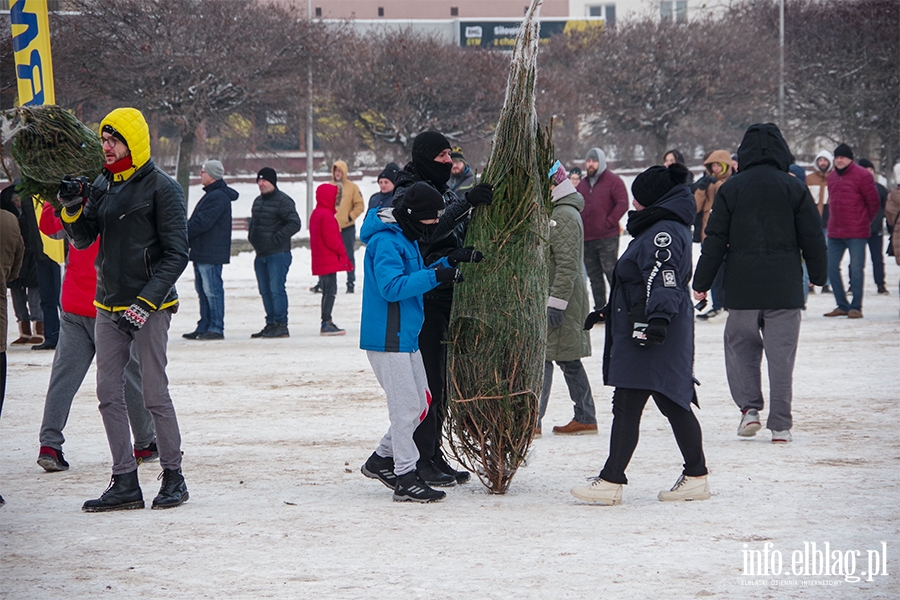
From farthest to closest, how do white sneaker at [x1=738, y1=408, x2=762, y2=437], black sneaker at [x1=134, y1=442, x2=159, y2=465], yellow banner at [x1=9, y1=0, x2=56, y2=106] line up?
yellow banner at [x1=9, y1=0, x2=56, y2=106] → white sneaker at [x1=738, y1=408, x2=762, y2=437] → black sneaker at [x1=134, y1=442, x2=159, y2=465]

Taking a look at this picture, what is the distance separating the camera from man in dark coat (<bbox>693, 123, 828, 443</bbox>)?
733 centimetres


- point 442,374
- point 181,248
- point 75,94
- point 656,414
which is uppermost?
point 75,94

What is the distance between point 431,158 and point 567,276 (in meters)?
1.62

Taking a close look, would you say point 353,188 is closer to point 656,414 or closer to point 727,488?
point 656,414

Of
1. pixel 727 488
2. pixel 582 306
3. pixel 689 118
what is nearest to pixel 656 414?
pixel 582 306

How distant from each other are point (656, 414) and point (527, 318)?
3.13m

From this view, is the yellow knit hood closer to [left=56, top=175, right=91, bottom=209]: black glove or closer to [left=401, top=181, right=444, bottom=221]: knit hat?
[left=56, top=175, right=91, bottom=209]: black glove

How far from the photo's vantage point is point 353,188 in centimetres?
1828

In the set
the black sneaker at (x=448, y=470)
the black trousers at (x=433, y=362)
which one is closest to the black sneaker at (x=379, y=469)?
the black trousers at (x=433, y=362)

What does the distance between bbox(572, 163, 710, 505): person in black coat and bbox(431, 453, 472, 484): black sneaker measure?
812 millimetres

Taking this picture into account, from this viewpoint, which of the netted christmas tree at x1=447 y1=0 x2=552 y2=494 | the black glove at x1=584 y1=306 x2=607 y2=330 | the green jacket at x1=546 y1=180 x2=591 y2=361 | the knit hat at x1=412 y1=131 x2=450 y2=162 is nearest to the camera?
the netted christmas tree at x1=447 y1=0 x2=552 y2=494

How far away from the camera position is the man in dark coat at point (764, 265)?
733cm

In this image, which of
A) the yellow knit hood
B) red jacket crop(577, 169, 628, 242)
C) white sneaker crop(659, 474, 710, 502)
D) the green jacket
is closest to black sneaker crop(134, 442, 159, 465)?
the yellow knit hood

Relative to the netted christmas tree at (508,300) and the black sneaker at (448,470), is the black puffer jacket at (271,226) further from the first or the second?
the netted christmas tree at (508,300)
